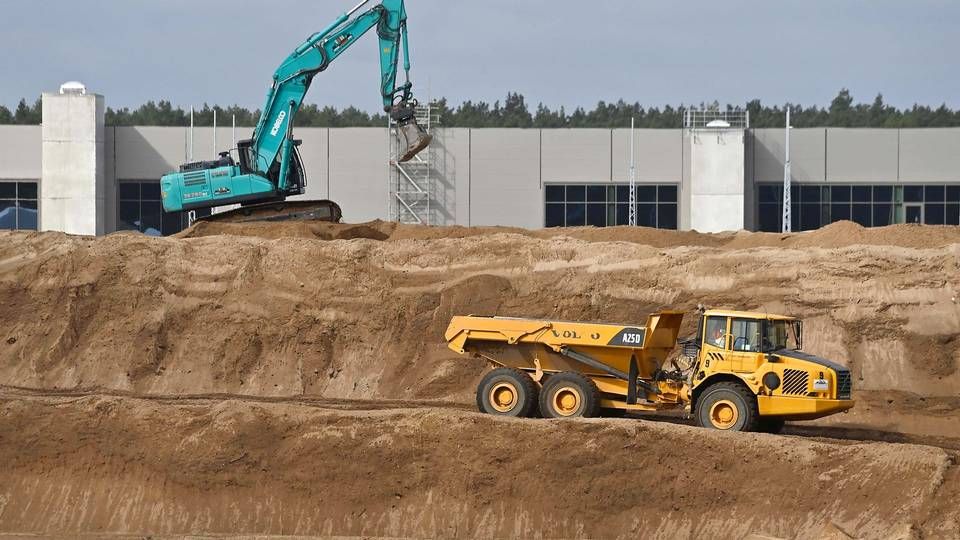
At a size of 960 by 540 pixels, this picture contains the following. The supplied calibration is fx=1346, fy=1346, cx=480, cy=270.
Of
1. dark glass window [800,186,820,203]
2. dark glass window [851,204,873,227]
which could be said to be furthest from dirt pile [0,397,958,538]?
dark glass window [851,204,873,227]

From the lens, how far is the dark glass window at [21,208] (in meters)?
53.1

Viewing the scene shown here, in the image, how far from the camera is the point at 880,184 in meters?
55.9

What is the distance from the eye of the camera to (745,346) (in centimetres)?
1942

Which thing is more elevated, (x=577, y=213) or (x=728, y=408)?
(x=577, y=213)

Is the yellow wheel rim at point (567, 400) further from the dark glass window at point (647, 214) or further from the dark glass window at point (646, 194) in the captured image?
the dark glass window at point (646, 194)

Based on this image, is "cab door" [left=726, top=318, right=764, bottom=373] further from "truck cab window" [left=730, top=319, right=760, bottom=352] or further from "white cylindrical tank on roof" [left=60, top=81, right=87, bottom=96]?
"white cylindrical tank on roof" [left=60, top=81, right=87, bottom=96]

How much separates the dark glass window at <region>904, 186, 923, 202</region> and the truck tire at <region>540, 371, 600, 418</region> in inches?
1563

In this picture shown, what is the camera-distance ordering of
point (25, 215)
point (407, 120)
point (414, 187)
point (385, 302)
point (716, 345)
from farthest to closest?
point (414, 187) → point (25, 215) → point (407, 120) → point (385, 302) → point (716, 345)

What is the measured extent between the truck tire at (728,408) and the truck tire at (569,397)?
1555 millimetres

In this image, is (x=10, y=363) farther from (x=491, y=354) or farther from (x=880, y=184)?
(x=880, y=184)

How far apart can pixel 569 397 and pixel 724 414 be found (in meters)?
2.27

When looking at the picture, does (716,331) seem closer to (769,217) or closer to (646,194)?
(646,194)

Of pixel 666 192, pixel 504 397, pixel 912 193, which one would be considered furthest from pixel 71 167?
pixel 504 397

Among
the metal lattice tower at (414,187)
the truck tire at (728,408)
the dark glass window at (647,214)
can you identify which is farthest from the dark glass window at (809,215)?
the truck tire at (728,408)
